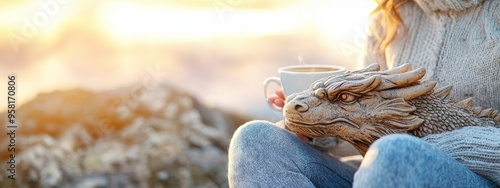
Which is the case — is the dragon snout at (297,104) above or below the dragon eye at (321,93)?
below

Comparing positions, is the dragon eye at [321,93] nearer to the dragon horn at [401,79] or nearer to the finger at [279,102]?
the dragon horn at [401,79]

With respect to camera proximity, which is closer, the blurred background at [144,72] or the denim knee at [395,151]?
the denim knee at [395,151]

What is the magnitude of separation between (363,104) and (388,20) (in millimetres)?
428

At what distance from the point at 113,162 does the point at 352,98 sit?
4.43 ft

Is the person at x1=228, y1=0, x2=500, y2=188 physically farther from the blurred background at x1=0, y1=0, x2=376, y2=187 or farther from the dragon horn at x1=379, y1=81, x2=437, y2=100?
the blurred background at x1=0, y1=0, x2=376, y2=187

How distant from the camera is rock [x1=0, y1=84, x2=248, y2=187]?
217cm

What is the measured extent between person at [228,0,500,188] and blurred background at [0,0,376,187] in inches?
24.1

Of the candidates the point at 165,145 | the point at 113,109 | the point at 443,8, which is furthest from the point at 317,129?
the point at 113,109

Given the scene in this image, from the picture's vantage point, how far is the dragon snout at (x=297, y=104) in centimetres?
111

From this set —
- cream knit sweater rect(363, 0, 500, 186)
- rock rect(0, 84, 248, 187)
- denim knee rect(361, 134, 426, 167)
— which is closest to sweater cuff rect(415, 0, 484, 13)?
cream knit sweater rect(363, 0, 500, 186)

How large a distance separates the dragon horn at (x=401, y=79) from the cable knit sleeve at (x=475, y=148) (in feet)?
0.36

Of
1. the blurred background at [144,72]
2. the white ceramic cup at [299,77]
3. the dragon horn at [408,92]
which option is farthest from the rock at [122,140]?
the dragon horn at [408,92]

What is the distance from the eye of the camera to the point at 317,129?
1.14 metres

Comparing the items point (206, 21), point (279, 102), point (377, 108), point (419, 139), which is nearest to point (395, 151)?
point (419, 139)
